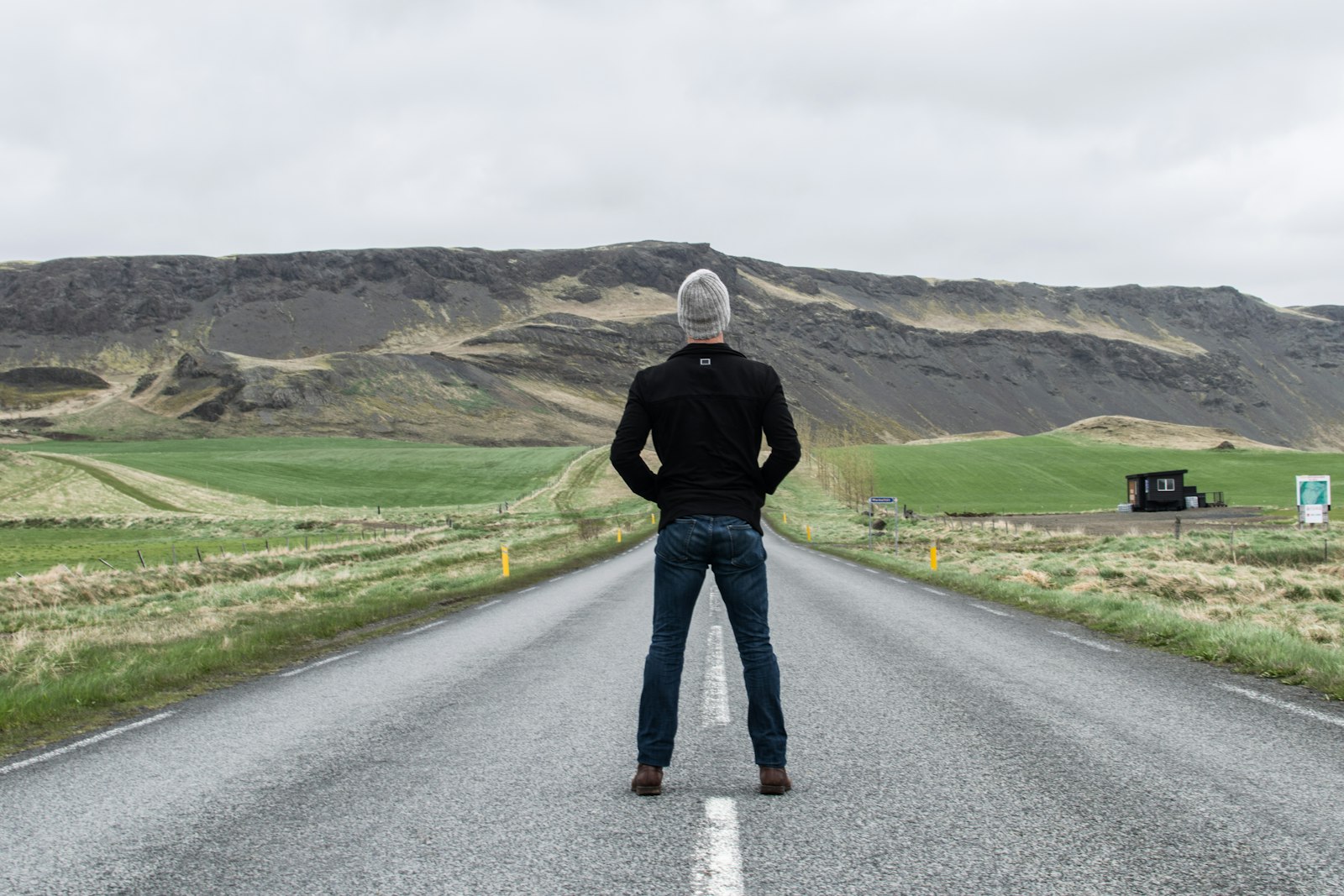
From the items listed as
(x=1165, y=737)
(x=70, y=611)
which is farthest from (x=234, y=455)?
(x=1165, y=737)

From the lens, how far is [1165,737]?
6.09 metres

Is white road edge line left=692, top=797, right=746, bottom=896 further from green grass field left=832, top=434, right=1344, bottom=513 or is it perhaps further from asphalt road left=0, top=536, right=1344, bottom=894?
green grass field left=832, top=434, right=1344, bottom=513

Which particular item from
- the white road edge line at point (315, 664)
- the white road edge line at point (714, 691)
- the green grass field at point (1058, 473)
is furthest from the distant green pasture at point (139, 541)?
the green grass field at point (1058, 473)

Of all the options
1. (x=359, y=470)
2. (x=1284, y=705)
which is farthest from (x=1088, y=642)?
(x=359, y=470)

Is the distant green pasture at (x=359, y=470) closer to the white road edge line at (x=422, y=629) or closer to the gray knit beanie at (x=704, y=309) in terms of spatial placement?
the white road edge line at (x=422, y=629)

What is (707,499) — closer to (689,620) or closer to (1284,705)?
(689,620)

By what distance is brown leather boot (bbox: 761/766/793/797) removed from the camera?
4.90 m

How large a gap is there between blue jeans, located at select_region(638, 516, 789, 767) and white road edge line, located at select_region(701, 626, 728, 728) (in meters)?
1.70

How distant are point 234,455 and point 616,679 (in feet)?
423

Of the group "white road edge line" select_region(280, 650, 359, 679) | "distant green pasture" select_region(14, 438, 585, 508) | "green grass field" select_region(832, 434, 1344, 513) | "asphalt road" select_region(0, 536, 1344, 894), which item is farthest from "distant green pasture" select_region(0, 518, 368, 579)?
"green grass field" select_region(832, 434, 1344, 513)

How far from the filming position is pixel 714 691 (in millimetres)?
7887

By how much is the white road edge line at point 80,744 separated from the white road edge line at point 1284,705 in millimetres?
117

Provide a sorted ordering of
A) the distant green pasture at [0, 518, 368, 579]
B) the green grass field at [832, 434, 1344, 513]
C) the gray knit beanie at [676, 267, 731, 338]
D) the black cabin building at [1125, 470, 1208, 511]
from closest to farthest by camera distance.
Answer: the gray knit beanie at [676, 267, 731, 338] → the distant green pasture at [0, 518, 368, 579] → the black cabin building at [1125, 470, 1208, 511] → the green grass field at [832, 434, 1344, 513]

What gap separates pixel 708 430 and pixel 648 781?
6.23 feet
